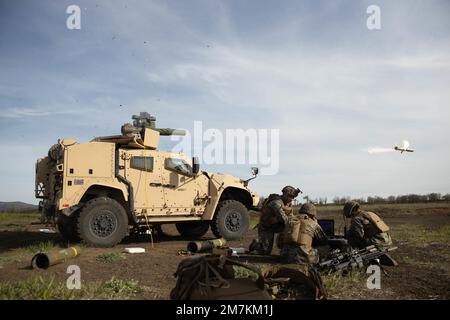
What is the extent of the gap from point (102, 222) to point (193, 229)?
3.99 metres

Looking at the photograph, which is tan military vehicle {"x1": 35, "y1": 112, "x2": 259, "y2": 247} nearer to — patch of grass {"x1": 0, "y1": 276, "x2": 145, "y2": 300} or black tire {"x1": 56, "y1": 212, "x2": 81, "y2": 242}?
black tire {"x1": 56, "y1": 212, "x2": 81, "y2": 242}

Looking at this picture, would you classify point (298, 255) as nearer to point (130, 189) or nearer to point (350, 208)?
point (350, 208)

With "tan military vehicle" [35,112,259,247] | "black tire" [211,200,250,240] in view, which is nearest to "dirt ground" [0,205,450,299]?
"tan military vehicle" [35,112,259,247]

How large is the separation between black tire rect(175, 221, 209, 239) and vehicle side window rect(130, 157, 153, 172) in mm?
2920

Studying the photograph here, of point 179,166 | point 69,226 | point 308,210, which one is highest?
point 179,166

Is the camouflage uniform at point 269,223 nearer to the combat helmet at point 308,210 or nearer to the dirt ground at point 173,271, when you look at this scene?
the dirt ground at point 173,271

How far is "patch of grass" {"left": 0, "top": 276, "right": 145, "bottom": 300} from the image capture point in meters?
4.75

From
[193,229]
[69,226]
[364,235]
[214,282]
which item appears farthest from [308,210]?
[193,229]

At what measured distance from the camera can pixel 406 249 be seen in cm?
985

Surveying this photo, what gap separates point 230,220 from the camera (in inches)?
477
